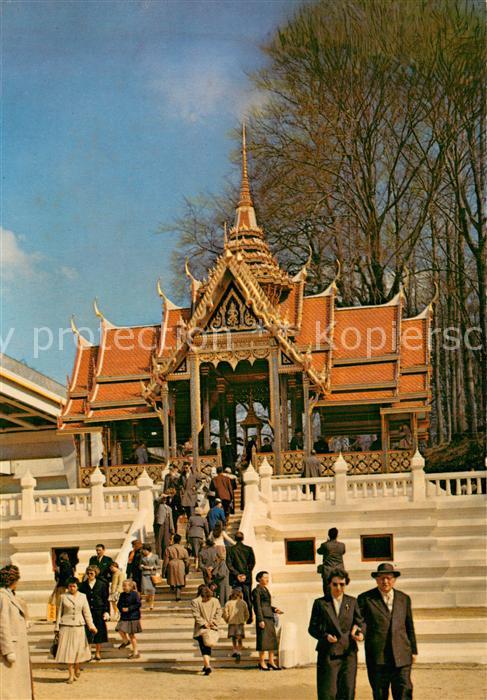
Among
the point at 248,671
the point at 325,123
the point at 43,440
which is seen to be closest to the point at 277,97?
the point at 325,123

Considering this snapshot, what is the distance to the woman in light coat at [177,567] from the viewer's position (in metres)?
19.5

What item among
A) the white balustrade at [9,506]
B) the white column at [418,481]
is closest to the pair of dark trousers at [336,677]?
the white column at [418,481]

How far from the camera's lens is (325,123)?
111 ft

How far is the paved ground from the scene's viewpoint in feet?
51.1

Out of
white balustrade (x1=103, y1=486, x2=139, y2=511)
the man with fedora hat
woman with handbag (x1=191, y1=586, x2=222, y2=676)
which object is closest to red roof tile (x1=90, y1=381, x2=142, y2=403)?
white balustrade (x1=103, y1=486, x2=139, y2=511)

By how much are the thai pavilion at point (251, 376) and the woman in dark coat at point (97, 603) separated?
870cm

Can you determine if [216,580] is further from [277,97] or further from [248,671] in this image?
Answer: [277,97]

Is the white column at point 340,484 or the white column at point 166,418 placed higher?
the white column at point 166,418

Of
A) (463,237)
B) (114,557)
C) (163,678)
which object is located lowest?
(163,678)

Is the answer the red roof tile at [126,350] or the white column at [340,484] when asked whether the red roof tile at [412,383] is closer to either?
the white column at [340,484]

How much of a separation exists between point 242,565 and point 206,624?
1983 millimetres

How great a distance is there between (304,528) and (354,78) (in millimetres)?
14803

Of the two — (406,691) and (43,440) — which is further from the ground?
(43,440)

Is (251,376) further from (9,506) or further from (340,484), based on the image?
(9,506)
